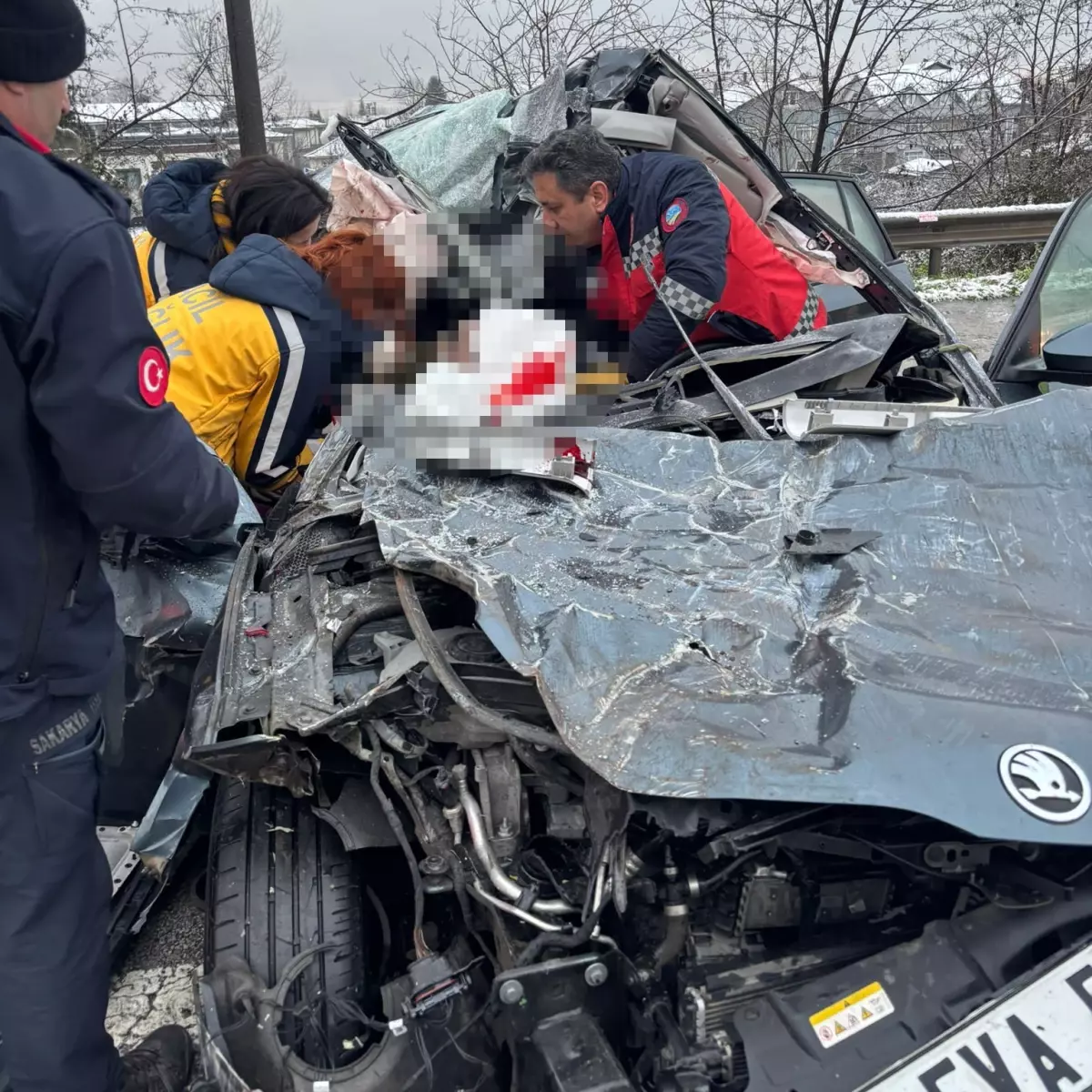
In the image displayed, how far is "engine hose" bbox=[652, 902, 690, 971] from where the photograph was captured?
1.59 m

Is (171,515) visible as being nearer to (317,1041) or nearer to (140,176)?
(317,1041)

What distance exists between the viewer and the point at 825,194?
6.37 metres

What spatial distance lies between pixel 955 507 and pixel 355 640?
4.33ft

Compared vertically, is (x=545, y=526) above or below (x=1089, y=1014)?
above

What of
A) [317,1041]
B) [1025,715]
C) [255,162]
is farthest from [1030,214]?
[317,1041]

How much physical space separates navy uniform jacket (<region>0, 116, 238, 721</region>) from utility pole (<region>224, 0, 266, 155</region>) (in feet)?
22.2

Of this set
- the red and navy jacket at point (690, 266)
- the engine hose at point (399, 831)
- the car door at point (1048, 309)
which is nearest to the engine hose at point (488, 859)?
the engine hose at point (399, 831)

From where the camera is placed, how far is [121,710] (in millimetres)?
1991

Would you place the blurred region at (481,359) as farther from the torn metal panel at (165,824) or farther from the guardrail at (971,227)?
the guardrail at (971,227)

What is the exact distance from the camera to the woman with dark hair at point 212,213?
2943 millimetres

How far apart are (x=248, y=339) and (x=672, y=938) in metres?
1.80

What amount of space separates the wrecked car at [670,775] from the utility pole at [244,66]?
21.3 feet

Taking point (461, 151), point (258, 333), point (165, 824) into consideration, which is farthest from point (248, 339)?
point (461, 151)

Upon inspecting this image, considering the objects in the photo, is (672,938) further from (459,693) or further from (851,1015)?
(459,693)
